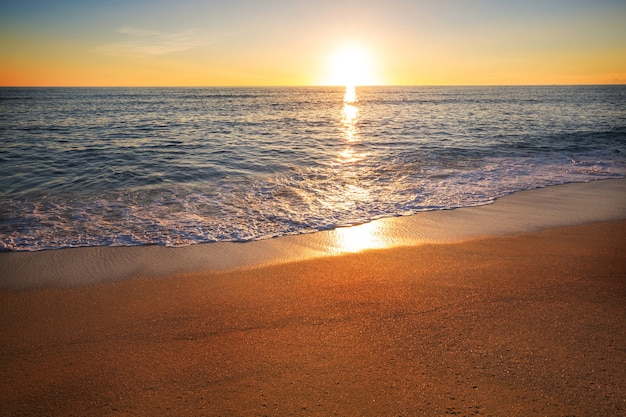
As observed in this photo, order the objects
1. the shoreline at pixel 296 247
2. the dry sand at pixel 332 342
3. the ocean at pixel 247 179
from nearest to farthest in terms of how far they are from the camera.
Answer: the dry sand at pixel 332 342 < the shoreline at pixel 296 247 < the ocean at pixel 247 179

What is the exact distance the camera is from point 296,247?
5.88 meters

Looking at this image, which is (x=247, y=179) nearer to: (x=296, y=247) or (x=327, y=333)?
(x=296, y=247)

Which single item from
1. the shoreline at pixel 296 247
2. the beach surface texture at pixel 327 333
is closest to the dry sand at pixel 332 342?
the beach surface texture at pixel 327 333

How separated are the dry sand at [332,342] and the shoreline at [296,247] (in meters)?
0.39

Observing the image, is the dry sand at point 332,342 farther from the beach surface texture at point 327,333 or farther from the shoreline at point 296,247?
the shoreline at point 296,247

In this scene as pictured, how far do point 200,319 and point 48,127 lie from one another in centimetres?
2835

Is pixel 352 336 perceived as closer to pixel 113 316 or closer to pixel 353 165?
pixel 113 316

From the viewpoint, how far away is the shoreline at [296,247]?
4.96m

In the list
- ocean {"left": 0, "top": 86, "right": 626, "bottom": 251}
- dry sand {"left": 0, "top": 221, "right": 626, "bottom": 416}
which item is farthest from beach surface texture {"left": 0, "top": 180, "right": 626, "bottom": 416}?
ocean {"left": 0, "top": 86, "right": 626, "bottom": 251}

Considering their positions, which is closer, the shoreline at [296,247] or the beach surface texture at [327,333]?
the beach surface texture at [327,333]

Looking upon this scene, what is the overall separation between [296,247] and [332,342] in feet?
8.82

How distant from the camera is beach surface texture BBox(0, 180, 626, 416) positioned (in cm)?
265

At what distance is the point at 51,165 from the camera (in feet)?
41.8

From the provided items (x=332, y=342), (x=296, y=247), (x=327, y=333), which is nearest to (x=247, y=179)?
(x=296, y=247)
